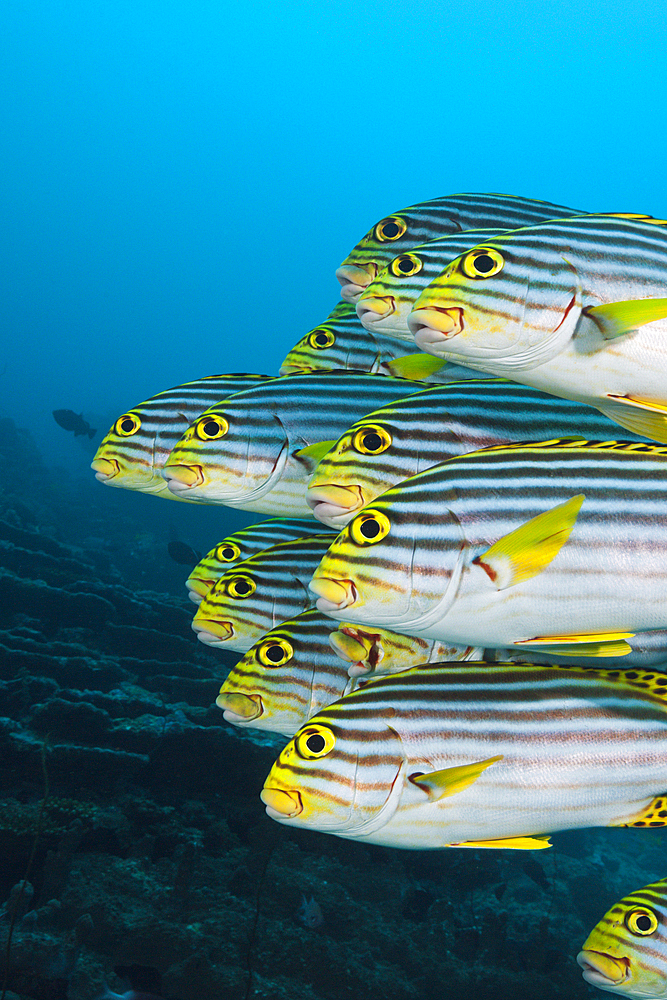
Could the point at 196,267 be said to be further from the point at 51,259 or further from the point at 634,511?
the point at 634,511

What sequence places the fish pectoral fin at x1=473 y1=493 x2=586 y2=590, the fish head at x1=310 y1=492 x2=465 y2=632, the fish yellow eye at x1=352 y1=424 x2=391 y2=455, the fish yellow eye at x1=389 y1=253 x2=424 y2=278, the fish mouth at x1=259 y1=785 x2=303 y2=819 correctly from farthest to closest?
the fish yellow eye at x1=389 y1=253 x2=424 y2=278 → the fish yellow eye at x1=352 y1=424 x2=391 y2=455 → the fish mouth at x1=259 y1=785 x2=303 y2=819 → the fish head at x1=310 y1=492 x2=465 y2=632 → the fish pectoral fin at x1=473 y1=493 x2=586 y2=590

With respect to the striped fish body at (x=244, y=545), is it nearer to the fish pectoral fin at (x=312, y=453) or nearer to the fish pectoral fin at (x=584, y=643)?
the fish pectoral fin at (x=312, y=453)

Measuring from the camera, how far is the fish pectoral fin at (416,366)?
220 centimetres

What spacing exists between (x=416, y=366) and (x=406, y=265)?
408 mm

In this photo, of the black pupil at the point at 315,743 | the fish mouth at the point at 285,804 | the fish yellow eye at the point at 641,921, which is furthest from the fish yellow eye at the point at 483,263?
the fish yellow eye at the point at 641,921

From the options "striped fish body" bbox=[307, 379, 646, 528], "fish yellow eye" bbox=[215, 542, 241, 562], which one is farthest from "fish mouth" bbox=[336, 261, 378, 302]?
"fish yellow eye" bbox=[215, 542, 241, 562]

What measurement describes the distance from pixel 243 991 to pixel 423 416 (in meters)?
4.46

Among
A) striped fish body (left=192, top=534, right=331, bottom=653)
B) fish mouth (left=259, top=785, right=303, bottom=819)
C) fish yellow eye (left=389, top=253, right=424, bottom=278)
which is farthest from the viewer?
striped fish body (left=192, top=534, right=331, bottom=653)

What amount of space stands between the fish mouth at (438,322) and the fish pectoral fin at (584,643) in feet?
2.64

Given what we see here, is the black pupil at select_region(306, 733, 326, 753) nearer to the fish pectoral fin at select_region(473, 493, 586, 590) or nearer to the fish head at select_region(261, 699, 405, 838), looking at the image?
the fish head at select_region(261, 699, 405, 838)

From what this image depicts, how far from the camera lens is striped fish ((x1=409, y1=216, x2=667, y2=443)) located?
4.95 ft

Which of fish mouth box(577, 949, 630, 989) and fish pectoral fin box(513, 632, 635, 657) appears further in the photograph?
fish mouth box(577, 949, 630, 989)

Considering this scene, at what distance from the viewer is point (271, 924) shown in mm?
4812

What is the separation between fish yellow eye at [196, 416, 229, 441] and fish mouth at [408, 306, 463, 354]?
2.73 ft
